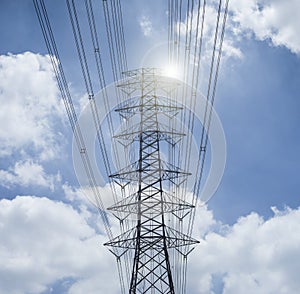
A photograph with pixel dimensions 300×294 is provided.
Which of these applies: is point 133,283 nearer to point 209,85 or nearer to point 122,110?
point 122,110

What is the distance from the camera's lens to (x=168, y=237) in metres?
27.7

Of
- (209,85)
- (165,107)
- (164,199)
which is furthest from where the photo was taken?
(165,107)

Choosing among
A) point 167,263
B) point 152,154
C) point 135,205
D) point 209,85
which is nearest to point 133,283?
point 167,263

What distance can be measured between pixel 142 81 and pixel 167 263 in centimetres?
1519

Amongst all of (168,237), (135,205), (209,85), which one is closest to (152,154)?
(135,205)

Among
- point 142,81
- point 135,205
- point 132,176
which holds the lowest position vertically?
point 135,205

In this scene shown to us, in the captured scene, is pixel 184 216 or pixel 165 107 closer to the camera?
pixel 184 216

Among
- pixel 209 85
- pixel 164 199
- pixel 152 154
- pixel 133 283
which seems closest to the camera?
pixel 209 85

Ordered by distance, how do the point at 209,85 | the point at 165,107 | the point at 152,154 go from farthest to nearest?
the point at 165,107
the point at 152,154
the point at 209,85

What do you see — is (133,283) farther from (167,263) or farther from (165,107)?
(165,107)

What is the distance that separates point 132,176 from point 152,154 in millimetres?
2633

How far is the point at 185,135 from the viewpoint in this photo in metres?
32.4

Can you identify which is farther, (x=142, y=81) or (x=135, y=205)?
(x=142, y=81)

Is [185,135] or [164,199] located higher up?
[185,135]
